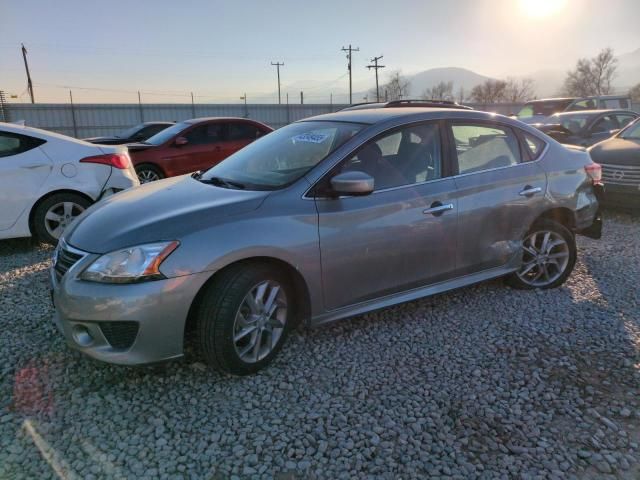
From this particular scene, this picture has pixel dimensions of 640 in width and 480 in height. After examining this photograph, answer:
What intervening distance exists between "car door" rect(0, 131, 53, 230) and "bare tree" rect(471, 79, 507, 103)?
234 feet

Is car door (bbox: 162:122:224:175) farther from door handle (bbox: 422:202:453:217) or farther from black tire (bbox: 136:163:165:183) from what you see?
door handle (bbox: 422:202:453:217)

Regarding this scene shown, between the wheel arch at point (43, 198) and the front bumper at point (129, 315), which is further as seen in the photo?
the wheel arch at point (43, 198)

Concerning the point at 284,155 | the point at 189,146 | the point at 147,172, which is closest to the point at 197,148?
the point at 189,146

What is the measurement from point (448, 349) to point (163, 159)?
7.26m

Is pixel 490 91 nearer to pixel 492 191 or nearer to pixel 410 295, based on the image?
pixel 492 191

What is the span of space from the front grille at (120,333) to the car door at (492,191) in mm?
2342

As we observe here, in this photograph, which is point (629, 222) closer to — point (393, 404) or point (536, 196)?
point (536, 196)

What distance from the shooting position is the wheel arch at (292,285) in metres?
2.78

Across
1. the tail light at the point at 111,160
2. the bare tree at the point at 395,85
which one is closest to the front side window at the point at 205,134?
the tail light at the point at 111,160

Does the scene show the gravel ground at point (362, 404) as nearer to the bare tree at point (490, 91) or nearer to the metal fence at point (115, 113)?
the metal fence at point (115, 113)

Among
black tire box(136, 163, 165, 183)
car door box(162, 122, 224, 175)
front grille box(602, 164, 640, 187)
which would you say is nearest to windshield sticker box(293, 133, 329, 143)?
front grille box(602, 164, 640, 187)

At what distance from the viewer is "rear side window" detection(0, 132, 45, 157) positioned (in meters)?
5.30

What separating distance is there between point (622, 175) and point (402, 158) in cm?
492

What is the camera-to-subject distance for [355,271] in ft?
10.5
